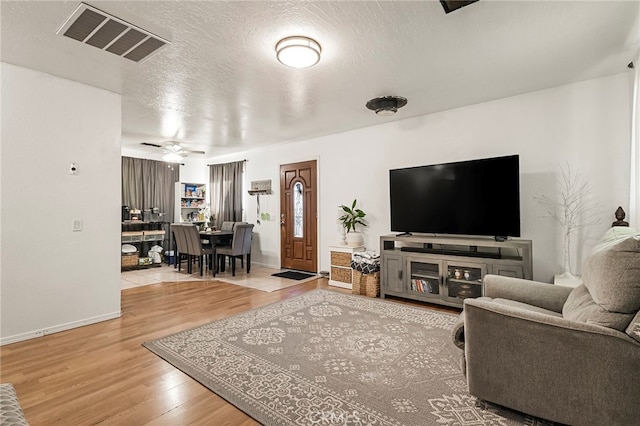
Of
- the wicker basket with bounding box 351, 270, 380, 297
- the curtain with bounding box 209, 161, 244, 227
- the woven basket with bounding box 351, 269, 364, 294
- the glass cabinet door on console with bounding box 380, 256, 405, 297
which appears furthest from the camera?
the curtain with bounding box 209, 161, 244, 227

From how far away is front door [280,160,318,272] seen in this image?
5.64 m

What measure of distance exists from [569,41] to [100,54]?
401 cm

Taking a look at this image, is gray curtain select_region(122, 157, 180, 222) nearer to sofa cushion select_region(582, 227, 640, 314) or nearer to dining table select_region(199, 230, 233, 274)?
dining table select_region(199, 230, 233, 274)

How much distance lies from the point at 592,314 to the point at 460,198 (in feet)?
7.42

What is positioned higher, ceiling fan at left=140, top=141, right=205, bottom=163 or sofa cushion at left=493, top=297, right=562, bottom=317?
ceiling fan at left=140, top=141, right=205, bottom=163

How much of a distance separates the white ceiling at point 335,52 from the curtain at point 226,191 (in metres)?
2.95

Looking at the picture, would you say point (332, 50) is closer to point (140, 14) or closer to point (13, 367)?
point (140, 14)

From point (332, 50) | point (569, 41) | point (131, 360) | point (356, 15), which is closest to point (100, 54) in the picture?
point (332, 50)

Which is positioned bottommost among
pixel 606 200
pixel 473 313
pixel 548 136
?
pixel 473 313

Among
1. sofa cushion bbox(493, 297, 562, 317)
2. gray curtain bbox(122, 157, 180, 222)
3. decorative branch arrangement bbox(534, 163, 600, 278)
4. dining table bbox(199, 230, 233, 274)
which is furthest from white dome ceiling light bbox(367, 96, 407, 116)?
gray curtain bbox(122, 157, 180, 222)

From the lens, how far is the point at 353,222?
16.0 ft

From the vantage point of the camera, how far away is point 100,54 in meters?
2.59

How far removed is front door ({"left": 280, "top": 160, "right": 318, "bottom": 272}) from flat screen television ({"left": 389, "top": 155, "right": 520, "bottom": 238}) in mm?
1870

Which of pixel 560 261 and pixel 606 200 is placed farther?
pixel 560 261
